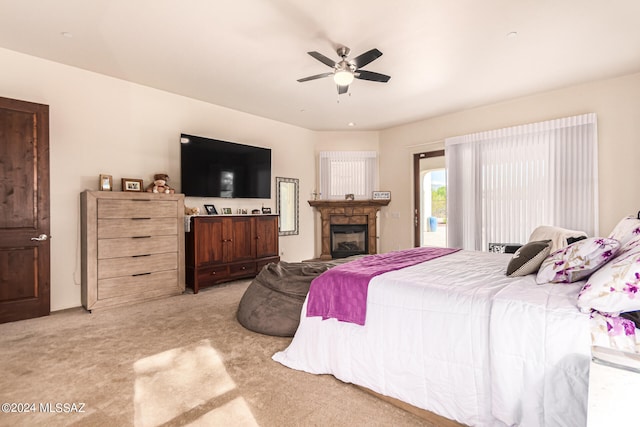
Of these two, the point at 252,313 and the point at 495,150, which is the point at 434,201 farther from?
the point at 252,313

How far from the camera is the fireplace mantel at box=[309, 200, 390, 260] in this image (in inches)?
251

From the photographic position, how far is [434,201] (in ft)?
20.0

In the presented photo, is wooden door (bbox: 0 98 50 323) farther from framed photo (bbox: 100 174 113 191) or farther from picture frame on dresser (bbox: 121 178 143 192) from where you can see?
picture frame on dresser (bbox: 121 178 143 192)

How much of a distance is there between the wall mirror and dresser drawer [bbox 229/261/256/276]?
1219 mm

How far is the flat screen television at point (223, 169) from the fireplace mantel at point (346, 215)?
1.38 metres

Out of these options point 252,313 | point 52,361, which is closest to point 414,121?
point 252,313

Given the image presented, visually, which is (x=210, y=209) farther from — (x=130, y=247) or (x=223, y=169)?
(x=130, y=247)

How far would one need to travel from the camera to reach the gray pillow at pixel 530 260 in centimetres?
196

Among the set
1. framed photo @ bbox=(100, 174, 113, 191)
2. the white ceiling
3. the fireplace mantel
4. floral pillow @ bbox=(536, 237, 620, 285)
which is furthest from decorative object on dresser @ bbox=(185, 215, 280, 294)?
floral pillow @ bbox=(536, 237, 620, 285)

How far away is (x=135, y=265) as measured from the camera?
373 centimetres

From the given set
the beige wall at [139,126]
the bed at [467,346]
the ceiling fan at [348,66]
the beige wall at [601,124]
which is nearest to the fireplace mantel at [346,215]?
the beige wall at [601,124]

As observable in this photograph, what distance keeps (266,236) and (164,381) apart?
3158 millimetres

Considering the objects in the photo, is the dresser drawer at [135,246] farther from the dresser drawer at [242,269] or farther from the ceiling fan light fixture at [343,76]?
the ceiling fan light fixture at [343,76]

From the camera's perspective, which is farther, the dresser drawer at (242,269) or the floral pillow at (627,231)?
the dresser drawer at (242,269)
